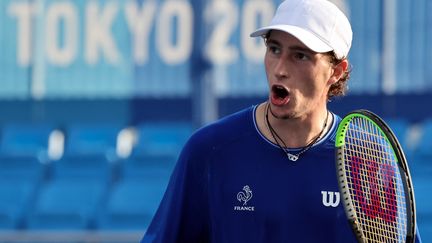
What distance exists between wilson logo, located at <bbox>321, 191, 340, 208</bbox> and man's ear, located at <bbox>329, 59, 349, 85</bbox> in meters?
0.37

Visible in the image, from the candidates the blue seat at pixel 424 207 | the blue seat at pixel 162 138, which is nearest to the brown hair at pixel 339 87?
the blue seat at pixel 424 207

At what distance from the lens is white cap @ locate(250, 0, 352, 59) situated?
11.4 feet

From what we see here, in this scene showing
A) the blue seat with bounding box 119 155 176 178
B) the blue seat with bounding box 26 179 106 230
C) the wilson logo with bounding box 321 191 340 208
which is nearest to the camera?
the wilson logo with bounding box 321 191 340 208

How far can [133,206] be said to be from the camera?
9.42 m

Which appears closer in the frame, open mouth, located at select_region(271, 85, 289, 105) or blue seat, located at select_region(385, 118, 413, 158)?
open mouth, located at select_region(271, 85, 289, 105)

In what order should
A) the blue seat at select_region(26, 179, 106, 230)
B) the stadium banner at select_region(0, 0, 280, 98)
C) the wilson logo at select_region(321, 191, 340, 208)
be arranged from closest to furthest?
1. the wilson logo at select_region(321, 191, 340, 208)
2. the blue seat at select_region(26, 179, 106, 230)
3. the stadium banner at select_region(0, 0, 280, 98)

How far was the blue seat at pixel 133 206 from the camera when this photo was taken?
9359 millimetres

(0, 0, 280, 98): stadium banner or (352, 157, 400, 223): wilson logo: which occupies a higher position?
(0, 0, 280, 98): stadium banner

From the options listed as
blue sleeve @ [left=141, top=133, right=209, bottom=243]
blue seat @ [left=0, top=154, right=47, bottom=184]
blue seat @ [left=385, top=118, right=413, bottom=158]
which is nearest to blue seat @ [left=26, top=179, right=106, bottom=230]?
blue seat @ [left=0, top=154, right=47, bottom=184]

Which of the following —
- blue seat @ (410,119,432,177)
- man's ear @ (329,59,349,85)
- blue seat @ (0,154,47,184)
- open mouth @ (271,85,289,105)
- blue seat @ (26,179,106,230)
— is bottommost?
blue seat @ (26,179,106,230)

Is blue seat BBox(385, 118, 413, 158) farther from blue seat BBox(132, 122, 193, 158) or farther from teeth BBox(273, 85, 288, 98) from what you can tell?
teeth BBox(273, 85, 288, 98)

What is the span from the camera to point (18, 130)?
34.2ft

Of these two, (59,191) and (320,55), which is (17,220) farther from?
(320,55)

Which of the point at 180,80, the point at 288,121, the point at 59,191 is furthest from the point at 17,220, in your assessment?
the point at 288,121
